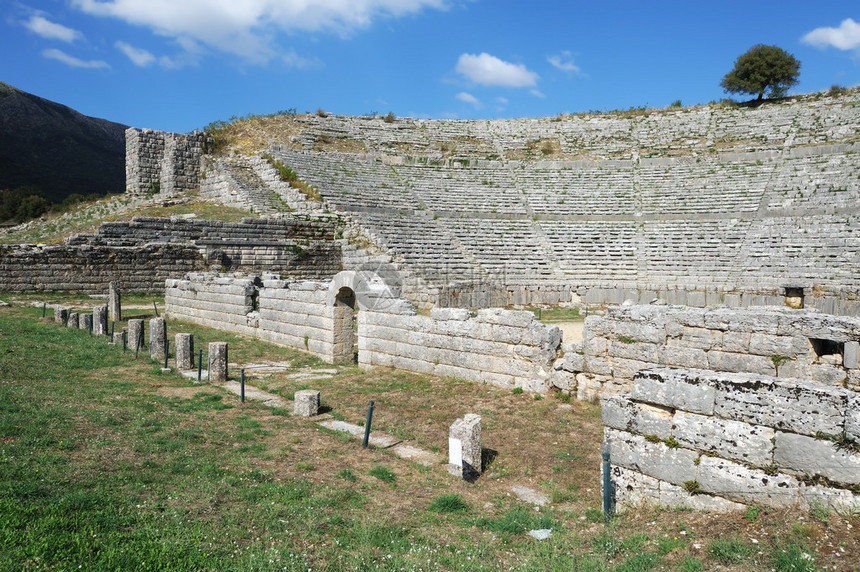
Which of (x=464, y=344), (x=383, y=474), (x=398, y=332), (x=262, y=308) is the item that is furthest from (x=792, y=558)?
(x=262, y=308)

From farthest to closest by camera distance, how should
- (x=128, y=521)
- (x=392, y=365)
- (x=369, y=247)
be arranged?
(x=369, y=247)
(x=392, y=365)
(x=128, y=521)

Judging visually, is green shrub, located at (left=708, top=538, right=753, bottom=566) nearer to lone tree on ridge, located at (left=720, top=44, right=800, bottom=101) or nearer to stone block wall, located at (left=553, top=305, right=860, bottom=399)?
stone block wall, located at (left=553, top=305, right=860, bottom=399)

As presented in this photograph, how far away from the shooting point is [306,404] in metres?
8.39

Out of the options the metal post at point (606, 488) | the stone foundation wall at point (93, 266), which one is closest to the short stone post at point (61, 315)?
the stone foundation wall at point (93, 266)

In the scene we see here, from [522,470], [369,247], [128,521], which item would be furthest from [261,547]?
[369,247]

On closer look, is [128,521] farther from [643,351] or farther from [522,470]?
[643,351]

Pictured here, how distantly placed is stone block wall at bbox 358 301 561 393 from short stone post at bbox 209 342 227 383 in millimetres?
3098

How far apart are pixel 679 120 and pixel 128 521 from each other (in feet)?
144

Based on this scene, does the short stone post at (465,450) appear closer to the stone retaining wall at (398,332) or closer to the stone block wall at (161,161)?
the stone retaining wall at (398,332)

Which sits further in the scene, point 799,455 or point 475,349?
point 475,349

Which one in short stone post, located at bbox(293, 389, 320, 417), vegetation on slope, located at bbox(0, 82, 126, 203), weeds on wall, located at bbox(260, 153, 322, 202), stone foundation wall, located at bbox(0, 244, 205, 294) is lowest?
short stone post, located at bbox(293, 389, 320, 417)

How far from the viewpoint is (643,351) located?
858 cm

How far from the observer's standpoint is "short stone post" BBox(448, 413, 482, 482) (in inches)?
238

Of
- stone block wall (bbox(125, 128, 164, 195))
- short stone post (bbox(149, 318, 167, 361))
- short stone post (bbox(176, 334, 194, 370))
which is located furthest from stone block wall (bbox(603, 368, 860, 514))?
stone block wall (bbox(125, 128, 164, 195))
